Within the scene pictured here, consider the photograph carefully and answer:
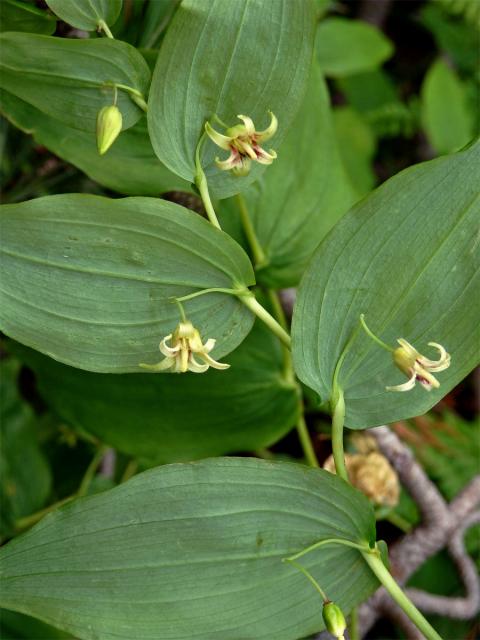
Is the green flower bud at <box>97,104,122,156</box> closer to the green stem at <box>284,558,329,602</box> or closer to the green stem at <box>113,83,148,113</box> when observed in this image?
the green stem at <box>113,83,148,113</box>

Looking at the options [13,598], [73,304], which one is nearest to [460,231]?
[73,304]

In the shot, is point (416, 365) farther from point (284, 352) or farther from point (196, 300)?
point (284, 352)

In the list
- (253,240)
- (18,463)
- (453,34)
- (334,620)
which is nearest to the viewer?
(334,620)

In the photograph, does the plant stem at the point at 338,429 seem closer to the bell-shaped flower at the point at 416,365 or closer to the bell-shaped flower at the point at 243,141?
the bell-shaped flower at the point at 416,365

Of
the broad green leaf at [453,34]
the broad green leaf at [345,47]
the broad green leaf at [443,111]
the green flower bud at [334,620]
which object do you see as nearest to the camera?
the green flower bud at [334,620]

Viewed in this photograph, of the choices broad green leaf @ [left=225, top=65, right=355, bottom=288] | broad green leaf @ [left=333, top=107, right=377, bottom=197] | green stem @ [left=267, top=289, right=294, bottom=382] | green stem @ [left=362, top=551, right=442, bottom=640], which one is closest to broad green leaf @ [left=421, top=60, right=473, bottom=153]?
broad green leaf @ [left=333, top=107, right=377, bottom=197]

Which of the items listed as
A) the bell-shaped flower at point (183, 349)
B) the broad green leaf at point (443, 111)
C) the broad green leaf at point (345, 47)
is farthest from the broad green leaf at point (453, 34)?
the bell-shaped flower at point (183, 349)

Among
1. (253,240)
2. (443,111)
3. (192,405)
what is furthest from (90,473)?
(443,111)
